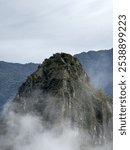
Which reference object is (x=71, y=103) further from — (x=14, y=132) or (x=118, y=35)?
(x=118, y=35)

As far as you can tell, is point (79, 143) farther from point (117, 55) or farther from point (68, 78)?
point (117, 55)

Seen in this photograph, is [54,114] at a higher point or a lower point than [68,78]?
lower

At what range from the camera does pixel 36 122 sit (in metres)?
184

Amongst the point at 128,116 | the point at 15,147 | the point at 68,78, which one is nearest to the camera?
the point at 128,116

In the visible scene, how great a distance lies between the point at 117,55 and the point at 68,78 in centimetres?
15326

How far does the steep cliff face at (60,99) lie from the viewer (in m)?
184

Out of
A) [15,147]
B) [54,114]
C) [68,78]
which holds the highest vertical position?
[68,78]

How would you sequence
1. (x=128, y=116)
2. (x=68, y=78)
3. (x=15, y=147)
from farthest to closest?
(x=68, y=78)
(x=15, y=147)
(x=128, y=116)

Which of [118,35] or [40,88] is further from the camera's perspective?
[40,88]

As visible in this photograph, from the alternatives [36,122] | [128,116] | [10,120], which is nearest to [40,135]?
[36,122]

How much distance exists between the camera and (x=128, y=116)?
3759cm

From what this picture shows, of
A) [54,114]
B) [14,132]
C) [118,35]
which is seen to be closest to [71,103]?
[54,114]

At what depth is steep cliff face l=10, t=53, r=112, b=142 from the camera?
184m

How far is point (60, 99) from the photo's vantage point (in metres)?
184
